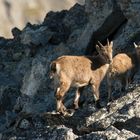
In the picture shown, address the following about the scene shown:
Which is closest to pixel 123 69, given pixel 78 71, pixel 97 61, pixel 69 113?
pixel 97 61

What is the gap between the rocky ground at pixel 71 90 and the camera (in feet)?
80.1

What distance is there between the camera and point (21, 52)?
44.1 metres

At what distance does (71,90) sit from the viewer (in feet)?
101

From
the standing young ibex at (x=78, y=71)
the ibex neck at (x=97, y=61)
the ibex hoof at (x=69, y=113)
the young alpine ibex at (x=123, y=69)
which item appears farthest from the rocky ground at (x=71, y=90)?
the ibex neck at (x=97, y=61)

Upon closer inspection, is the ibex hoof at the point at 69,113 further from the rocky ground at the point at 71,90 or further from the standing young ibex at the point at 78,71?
the rocky ground at the point at 71,90

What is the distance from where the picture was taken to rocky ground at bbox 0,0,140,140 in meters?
24.4

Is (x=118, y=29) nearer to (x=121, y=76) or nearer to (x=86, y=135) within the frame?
(x=121, y=76)

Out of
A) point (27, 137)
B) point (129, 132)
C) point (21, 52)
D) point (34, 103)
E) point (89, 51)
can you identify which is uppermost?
point (21, 52)

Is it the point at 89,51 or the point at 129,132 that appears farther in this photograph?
the point at 89,51

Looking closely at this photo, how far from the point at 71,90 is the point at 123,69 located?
382 centimetres

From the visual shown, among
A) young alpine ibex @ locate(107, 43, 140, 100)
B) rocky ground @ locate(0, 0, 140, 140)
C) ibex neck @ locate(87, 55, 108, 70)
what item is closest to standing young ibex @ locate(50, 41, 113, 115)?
ibex neck @ locate(87, 55, 108, 70)

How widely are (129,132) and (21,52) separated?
22.2 m

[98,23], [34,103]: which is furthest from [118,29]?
[34,103]

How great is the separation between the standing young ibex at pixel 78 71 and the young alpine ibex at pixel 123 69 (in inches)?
18.6
